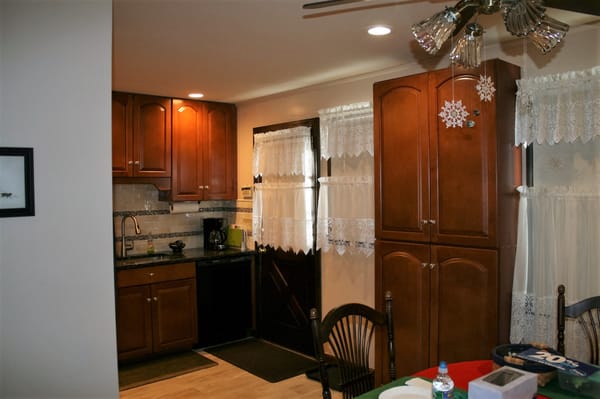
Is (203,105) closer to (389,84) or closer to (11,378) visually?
(389,84)

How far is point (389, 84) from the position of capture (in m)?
3.26

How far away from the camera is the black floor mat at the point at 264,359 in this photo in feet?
13.5

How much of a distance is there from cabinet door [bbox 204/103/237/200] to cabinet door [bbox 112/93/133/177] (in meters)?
0.79

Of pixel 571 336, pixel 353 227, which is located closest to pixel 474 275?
pixel 571 336

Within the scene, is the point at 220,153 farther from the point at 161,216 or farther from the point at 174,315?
the point at 174,315

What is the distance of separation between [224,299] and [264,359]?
2.42 ft

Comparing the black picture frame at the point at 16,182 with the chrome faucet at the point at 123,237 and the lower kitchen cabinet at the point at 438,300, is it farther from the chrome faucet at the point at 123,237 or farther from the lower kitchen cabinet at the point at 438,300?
the chrome faucet at the point at 123,237

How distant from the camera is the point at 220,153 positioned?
16.9 feet

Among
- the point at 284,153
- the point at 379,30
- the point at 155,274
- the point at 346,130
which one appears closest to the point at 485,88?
the point at 379,30

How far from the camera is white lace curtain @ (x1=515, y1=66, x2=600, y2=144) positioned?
8.63ft

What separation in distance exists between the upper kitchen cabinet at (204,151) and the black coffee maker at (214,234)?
0.94 ft

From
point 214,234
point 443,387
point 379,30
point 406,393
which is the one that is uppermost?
point 379,30

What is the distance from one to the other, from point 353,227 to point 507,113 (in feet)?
4.93

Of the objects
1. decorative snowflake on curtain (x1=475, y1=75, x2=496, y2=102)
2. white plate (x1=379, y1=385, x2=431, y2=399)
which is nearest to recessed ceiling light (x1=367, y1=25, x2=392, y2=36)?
decorative snowflake on curtain (x1=475, y1=75, x2=496, y2=102)
